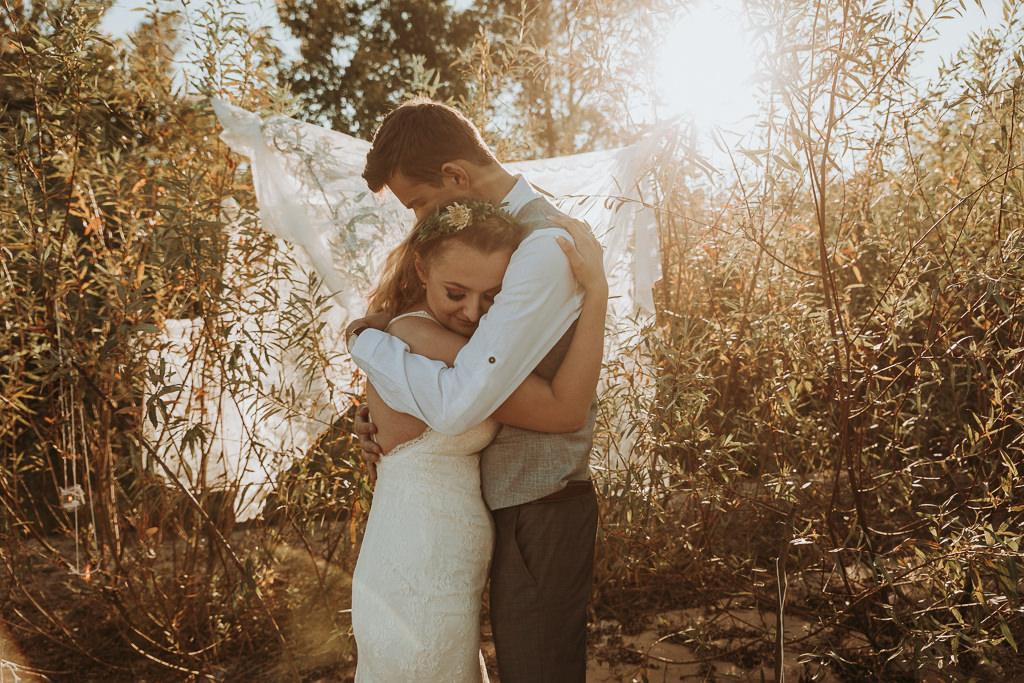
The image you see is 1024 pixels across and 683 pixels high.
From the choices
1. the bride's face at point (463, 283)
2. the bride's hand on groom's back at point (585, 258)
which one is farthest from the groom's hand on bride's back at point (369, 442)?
the bride's hand on groom's back at point (585, 258)

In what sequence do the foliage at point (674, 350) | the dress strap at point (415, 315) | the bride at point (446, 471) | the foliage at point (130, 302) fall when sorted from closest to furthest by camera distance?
1. the bride at point (446, 471)
2. the dress strap at point (415, 315)
3. the foliage at point (674, 350)
4. the foliage at point (130, 302)

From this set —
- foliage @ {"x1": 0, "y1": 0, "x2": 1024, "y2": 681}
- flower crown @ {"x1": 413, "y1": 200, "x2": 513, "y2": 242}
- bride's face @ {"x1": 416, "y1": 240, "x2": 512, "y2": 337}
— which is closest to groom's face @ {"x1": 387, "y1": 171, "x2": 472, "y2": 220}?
flower crown @ {"x1": 413, "y1": 200, "x2": 513, "y2": 242}

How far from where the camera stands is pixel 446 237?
1490mm

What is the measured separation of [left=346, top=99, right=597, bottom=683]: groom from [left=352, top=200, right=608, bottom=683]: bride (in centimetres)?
5

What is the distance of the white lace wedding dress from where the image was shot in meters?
1.40

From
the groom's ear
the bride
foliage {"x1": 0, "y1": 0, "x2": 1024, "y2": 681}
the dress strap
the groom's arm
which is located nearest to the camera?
the groom's arm

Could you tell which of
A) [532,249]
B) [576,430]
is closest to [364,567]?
[576,430]

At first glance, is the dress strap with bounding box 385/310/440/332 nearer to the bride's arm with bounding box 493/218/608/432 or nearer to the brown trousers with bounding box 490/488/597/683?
the bride's arm with bounding box 493/218/608/432

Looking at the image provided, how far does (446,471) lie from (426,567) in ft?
0.61

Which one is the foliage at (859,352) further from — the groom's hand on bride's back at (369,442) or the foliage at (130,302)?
the foliage at (130,302)

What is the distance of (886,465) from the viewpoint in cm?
296

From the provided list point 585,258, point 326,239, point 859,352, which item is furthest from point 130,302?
point 859,352

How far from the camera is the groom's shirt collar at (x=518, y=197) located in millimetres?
A: 1661

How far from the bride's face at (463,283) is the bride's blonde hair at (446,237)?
14 millimetres
